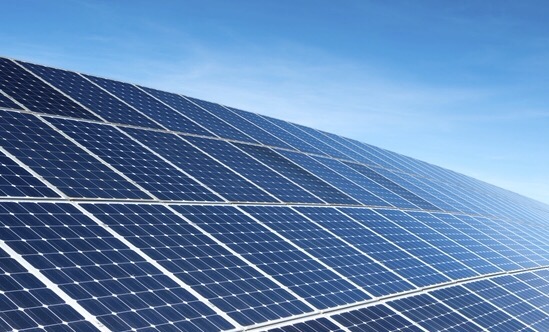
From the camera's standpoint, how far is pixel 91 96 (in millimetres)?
25734

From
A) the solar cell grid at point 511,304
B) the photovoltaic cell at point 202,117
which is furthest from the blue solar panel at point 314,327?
the photovoltaic cell at point 202,117

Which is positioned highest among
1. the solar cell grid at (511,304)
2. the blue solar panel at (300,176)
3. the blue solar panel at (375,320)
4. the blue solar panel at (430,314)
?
the blue solar panel at (300,176)

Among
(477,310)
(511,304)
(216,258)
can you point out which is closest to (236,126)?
(511,304)

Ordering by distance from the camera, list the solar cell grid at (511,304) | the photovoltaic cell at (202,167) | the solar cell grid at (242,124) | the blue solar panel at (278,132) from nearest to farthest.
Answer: the photovoltaic cell at (202,167) < the solar cell grid at (511,304) < the solar cell grid at (242,124) < the blue solar panel at (278,132)

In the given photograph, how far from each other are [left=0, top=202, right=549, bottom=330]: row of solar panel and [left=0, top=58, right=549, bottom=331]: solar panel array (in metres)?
0.05

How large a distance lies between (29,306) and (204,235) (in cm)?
668

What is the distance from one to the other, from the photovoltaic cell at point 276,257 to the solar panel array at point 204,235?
2.3 inches

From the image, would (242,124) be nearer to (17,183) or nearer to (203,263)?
(203,263)

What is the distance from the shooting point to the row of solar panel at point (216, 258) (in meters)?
12.5

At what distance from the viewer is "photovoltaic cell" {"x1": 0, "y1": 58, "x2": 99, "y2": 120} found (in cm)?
2141

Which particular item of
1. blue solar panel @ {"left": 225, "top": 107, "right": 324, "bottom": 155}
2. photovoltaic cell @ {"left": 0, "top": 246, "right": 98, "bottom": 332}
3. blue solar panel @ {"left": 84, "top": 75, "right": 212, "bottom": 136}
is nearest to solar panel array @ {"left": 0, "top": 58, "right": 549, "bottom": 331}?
photovoltaic cell @ {"left": 0, "top": 246, "right": 98, "bottom": 332}

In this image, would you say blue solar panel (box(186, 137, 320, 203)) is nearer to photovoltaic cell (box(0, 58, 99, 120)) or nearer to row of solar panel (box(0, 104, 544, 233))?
row of solar panel (box(0, 104, 544, 233))

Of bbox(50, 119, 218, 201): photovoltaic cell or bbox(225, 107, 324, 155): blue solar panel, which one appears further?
bbox(225, 107, 324, 155): blue solar panel

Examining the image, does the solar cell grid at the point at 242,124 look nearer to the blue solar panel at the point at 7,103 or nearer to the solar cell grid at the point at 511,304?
the solar cell grid at the point at 511,304
